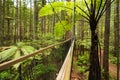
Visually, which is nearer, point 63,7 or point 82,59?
point 63,7

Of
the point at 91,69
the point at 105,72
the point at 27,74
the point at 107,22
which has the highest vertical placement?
the point at 107,22

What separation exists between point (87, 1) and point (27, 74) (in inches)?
257

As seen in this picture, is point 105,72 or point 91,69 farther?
point 105,72

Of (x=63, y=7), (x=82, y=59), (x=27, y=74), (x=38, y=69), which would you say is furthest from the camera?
(x=82, y=59)

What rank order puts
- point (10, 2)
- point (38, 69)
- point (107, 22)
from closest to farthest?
point (38, 69) → point (107, 22) → point (10, 2)

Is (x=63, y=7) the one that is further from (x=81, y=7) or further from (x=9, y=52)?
(x=9, y=52)

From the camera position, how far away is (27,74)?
186 centimetres

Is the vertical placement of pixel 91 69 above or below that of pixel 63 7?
below

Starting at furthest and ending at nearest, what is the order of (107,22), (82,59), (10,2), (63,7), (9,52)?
(10,2)
(82,59)
(107,22)
(63,7)
(9,52)

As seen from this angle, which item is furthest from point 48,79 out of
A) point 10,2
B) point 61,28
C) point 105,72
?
point 10,2

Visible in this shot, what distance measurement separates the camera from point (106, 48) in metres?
11.6

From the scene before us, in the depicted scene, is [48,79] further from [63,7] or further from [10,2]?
[10,2]

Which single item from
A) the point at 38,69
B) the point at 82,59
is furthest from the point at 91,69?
the point at 82,59

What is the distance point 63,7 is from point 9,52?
5812mm
